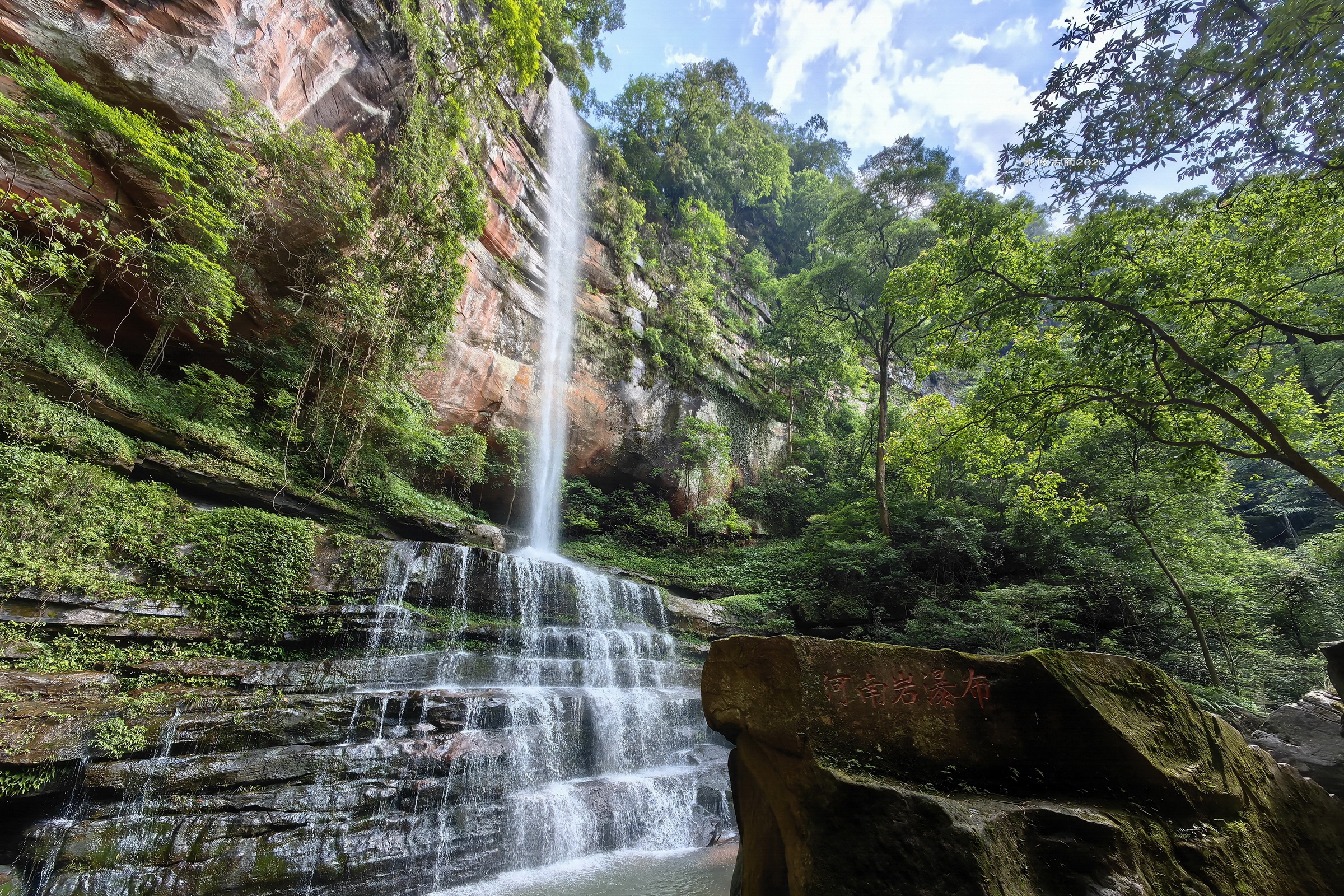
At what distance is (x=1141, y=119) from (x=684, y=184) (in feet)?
52.3

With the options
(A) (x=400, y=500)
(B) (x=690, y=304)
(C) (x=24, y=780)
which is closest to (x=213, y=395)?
(A) (x=400, y=500)

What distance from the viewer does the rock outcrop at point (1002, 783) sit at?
7.14ft

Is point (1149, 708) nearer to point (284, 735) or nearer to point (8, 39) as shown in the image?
point (284, 735)

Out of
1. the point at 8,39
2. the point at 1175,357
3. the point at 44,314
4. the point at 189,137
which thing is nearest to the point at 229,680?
the point at 44,314

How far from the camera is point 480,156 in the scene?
445 inches

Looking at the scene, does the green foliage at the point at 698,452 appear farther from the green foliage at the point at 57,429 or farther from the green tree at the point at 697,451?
the green foliage at the point at 57,429

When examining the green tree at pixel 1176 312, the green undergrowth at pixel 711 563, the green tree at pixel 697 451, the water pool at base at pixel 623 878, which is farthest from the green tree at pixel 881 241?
the water pool at base at pixel 623 878

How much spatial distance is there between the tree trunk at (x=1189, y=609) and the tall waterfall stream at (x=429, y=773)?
22.3ft

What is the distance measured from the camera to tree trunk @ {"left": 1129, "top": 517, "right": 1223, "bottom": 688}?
7.04 m

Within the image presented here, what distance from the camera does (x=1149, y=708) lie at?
2701 mm

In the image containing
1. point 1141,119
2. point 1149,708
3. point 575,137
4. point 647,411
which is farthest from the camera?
point 575,137

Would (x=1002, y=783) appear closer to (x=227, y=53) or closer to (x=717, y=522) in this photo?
(x=227, y=53)

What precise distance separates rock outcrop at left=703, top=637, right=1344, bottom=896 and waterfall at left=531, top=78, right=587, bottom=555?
34.2 feet

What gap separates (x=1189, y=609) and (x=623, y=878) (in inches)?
330
